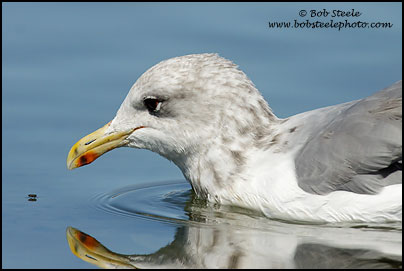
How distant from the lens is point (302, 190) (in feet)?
27.2

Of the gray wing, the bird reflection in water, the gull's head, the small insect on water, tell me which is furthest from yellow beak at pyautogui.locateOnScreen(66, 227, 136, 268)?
the gray wing

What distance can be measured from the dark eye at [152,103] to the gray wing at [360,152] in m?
1.53

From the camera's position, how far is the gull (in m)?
8.09

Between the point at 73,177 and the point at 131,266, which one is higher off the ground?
the point at 73,177

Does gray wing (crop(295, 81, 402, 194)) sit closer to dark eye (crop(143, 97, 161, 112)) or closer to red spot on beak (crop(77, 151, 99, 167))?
dark eye (crop(143, 97, 161, 112))

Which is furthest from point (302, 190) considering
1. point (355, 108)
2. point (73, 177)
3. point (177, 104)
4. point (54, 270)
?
point (73, 177)

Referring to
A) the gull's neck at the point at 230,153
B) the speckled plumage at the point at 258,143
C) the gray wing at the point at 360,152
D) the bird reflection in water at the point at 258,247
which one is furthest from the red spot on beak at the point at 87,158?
the gray wing at the point at 360,152

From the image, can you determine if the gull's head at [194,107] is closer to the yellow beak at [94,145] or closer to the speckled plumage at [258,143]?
the speckled plumage at [258,143]

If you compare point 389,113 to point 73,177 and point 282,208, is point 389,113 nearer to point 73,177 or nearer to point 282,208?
point 282,208

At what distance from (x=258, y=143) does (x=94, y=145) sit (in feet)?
5.24

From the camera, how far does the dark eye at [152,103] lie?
356 inches

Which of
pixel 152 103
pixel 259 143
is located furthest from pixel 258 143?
pixel 152 103

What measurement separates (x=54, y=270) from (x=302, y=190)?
7.36 feet

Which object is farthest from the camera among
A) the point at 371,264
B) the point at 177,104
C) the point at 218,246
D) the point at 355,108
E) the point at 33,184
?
the point at 33,184
